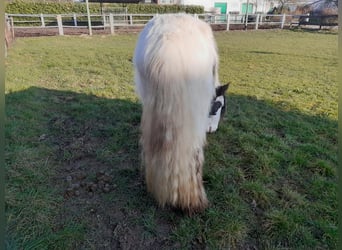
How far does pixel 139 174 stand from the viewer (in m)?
2.28

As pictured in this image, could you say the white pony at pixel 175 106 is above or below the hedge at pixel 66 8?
below

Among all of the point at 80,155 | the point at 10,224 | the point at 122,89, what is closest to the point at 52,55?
the point at 122,89

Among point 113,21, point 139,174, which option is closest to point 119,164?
point 139,174

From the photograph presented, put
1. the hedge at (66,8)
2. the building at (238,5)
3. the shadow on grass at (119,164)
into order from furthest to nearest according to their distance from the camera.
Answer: the building at (238,5)
the hedge at (66,8)
the shadow on grass at (119,164)

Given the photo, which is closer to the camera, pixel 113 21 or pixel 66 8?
pixel 113 21

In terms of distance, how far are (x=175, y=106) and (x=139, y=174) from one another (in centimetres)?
102

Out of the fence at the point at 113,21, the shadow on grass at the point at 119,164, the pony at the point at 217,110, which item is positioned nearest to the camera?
the shadow on grass at the point at 119,164

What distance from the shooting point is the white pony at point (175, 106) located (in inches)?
57.0

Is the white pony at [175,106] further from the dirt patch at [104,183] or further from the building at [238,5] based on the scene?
the building at [238,5]

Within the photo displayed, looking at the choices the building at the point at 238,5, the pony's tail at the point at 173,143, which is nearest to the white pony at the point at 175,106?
the pony's tail at the point at 173,143

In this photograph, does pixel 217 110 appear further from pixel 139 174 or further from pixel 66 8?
pixel 66 8

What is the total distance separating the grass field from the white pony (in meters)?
0.33

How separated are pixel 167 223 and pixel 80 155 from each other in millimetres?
1197

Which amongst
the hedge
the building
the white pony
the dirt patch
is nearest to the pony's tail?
the white pony
